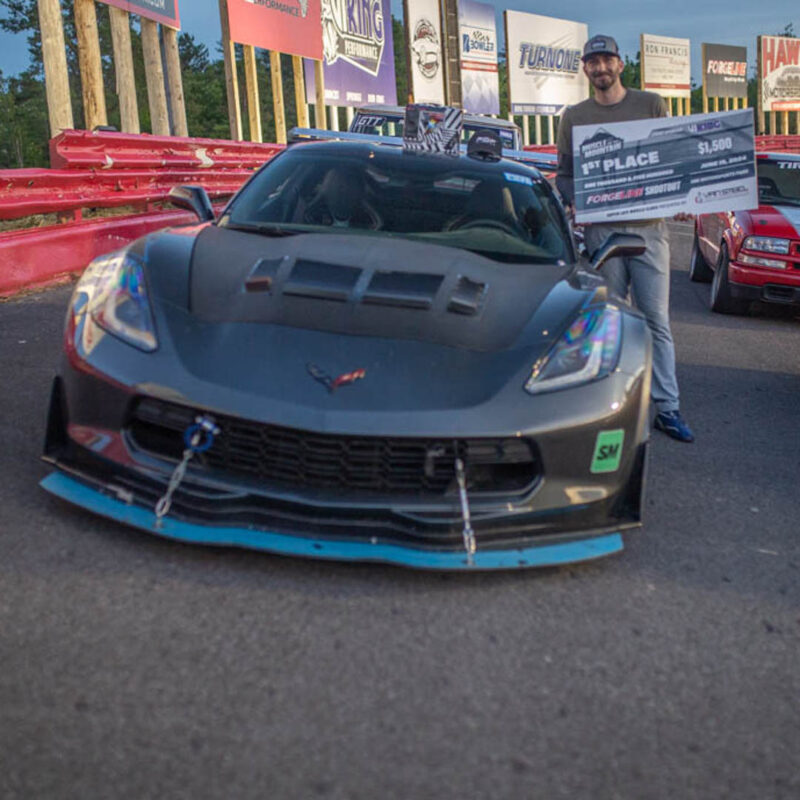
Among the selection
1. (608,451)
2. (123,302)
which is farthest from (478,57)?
(608,451)

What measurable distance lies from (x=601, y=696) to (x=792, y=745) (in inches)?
16.7

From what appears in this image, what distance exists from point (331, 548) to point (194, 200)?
2.42m

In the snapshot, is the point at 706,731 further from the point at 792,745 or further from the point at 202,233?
the point at 202,233

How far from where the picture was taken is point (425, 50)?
95.3 ft

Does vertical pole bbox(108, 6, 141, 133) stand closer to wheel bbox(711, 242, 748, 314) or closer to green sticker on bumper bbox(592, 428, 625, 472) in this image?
wheel bbox(711, 242, 748, 314)

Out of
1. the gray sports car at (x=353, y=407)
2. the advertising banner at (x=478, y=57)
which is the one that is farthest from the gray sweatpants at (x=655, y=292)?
the advertising banner at (x=478, y=57)

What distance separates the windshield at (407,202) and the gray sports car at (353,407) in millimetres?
628

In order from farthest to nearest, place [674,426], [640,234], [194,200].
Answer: [640,234], [674,426], [194,200]

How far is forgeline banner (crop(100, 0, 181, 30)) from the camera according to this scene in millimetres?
16797

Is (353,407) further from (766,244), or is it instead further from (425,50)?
(425,50)

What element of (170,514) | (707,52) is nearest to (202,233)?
(170,514)

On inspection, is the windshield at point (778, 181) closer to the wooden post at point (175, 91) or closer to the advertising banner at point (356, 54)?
the wooden post at point (175, 91)

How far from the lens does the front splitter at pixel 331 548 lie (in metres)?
2.97

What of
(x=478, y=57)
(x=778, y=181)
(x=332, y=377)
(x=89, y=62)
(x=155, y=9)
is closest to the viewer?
(x=332, y=377)
